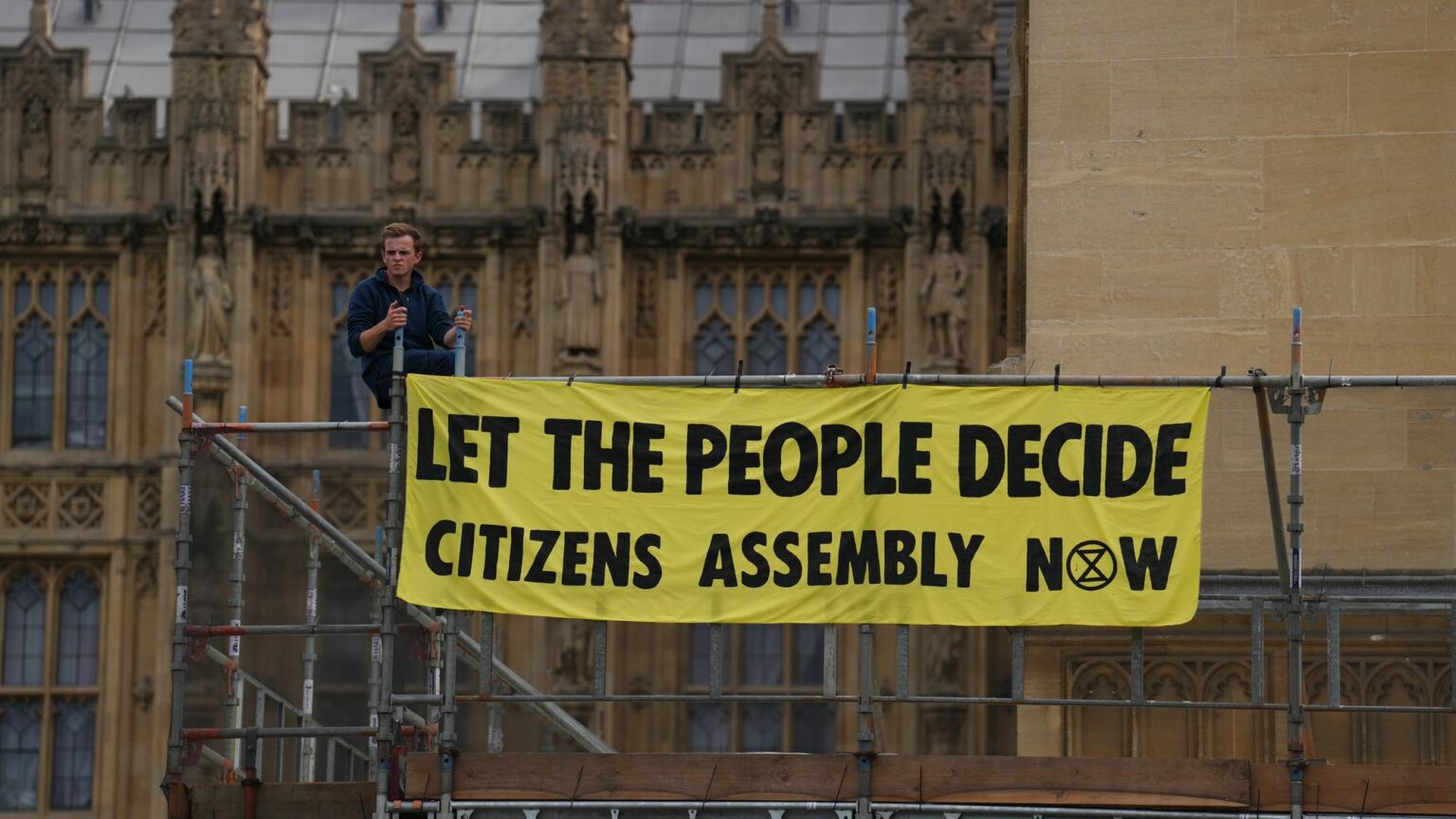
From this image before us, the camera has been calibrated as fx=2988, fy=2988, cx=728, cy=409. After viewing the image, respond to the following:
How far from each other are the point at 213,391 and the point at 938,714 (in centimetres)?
753

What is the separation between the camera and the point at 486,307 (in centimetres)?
2922

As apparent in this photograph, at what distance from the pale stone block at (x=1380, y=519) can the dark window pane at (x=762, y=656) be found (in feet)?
48.3

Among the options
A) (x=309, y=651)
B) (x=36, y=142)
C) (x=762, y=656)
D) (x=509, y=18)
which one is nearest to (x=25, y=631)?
(x=36, y=142)

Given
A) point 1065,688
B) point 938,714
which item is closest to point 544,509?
point 1065,688

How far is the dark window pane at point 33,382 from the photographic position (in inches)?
1158

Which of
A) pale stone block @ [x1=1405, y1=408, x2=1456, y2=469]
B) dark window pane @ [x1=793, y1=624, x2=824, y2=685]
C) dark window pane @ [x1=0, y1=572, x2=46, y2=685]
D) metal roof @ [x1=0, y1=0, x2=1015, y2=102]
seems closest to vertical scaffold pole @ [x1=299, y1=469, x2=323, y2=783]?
pale stone block @ [x1=1405, y1=408, x2=1456, y2=469]

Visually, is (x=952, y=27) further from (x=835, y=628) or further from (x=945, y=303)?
(x=835, y=628)

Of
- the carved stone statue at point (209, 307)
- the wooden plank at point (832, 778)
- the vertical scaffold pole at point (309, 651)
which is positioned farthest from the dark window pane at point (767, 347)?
the wooden plank at point (832, 778)

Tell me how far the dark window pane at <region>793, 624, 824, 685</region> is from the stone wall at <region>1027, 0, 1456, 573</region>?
46.0 feet

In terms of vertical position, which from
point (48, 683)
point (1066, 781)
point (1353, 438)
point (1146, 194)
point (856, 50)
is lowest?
point (48, 683)

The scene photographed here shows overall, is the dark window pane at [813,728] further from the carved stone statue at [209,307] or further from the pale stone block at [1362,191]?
the pale stone block at [1362,191]

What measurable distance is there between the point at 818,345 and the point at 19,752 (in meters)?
8.68

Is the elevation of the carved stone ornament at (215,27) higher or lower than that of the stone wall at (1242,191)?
higher

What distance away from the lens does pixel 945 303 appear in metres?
28.4
